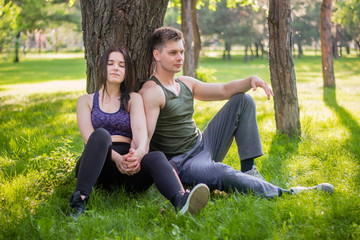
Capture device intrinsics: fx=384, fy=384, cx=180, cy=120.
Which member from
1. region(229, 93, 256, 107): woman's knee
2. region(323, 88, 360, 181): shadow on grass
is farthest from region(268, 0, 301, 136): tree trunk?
region(229, 93, 256, 107): woman's knee

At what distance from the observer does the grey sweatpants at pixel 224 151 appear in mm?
3227

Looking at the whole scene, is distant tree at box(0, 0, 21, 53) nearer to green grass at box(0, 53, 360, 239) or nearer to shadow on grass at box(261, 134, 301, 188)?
green grass at box(0, 53, 360, 239)

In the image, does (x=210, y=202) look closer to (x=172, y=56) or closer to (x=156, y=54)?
(x=172, y=56)

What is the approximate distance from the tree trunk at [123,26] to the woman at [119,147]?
16.5 inches

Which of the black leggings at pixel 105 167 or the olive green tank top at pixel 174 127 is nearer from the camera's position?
the black leggings at pixel 105 167

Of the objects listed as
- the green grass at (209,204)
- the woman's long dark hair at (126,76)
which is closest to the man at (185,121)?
the woman's long dark hair at (126,76)

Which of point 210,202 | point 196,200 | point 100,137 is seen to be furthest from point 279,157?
point 100,137

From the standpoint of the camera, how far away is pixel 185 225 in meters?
2.71

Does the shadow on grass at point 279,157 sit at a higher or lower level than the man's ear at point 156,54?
lower

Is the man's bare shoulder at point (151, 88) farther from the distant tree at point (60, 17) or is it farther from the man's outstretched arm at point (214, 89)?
the distant tree at point (60, 17)

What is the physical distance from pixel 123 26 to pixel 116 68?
62 cm

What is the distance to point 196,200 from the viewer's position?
2750 mm

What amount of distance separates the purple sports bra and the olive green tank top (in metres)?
0.37

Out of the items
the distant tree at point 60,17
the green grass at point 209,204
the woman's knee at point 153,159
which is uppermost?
the distant tree at point 60,17
